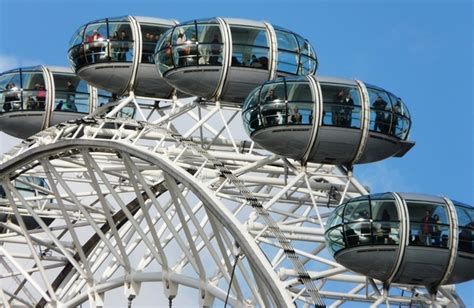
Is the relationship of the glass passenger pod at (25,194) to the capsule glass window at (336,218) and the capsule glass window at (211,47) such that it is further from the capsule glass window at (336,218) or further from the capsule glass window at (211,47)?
the capsule glass window at (336,218)

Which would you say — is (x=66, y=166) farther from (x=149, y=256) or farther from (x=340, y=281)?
(x=340, y=281)

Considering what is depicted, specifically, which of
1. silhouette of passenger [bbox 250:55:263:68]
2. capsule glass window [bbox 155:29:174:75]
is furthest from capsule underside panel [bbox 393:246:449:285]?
capsule glass window [bbox 155:29:174:75]

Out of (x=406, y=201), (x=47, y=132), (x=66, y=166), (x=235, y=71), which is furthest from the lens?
(x=66, y=166)

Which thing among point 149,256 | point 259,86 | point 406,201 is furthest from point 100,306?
point 406,201

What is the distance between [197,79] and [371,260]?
41.8ft

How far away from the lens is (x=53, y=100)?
8206 centimetres

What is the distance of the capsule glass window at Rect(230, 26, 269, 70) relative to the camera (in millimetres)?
70312

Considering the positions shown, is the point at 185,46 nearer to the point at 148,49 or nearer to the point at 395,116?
the point at 148,49

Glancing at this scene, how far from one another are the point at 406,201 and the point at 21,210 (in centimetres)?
2764

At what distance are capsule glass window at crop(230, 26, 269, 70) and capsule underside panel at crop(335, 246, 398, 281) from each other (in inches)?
454

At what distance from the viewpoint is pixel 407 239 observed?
59.8 meters

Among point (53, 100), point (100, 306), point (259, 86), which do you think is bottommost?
point (100, 306)

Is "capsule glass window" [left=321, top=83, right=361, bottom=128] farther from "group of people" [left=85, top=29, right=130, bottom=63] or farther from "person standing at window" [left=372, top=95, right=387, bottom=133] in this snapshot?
"group of people" [left=85, top=29, right=130, bottom=63]

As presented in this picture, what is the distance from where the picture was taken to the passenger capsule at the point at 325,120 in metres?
64.4
